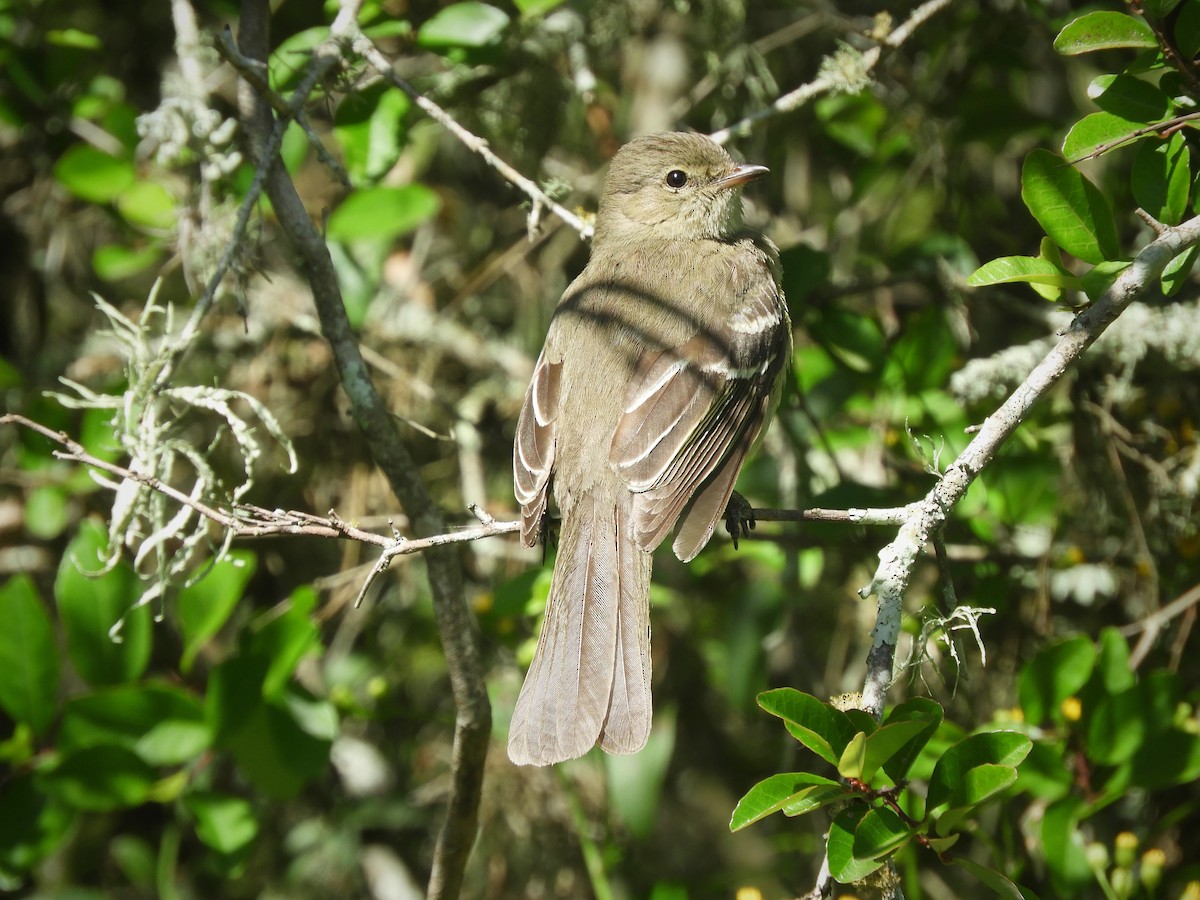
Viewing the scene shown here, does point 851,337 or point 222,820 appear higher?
point 851,337

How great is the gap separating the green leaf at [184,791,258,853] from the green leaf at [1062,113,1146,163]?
299 centimetres

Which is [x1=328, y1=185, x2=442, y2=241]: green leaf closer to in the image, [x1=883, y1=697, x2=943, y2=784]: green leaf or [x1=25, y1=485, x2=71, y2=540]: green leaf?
[x1=25, y1=485, x2=71, y2=540]: green leaf

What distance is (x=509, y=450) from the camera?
4.94 m

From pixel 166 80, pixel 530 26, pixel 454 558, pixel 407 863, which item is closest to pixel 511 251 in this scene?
pixel 530 26

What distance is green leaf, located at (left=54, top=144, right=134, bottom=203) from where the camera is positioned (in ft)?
13.4

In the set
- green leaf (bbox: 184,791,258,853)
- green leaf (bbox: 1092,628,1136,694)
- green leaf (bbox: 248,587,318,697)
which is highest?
green leaf (bbox: 1092,628,1136,694)

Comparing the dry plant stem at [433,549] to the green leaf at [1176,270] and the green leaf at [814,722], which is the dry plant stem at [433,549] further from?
the green leaf at [1176,270]

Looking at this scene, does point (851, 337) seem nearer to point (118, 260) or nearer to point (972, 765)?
point (972, 765)

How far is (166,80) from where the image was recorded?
4012mm

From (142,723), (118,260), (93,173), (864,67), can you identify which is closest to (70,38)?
(93,173)

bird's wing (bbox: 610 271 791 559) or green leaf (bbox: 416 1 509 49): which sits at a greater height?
green leaf (bbox: 416 1 509 49)

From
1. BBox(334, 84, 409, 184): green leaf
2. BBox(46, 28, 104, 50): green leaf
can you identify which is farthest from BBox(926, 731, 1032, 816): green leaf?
BBox(46, 28, 104, 50): green leaf

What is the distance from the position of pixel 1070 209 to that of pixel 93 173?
128 inches

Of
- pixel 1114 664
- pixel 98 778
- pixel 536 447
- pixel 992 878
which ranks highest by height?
pixel 536 447
